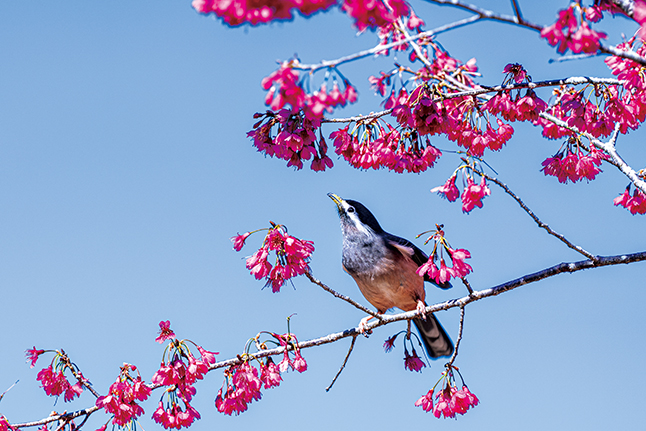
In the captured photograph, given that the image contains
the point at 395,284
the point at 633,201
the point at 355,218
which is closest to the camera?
the point at 633,201

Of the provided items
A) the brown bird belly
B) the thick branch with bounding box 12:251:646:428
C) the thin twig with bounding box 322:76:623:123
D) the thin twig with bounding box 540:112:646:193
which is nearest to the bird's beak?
the brown bird belly

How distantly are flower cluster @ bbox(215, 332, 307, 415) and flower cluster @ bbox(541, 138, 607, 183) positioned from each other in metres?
2.16

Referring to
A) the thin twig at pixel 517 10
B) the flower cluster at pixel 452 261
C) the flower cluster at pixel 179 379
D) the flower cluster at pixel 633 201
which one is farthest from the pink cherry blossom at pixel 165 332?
the flower cluster at pixel 633 201

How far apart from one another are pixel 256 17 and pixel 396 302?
340cm

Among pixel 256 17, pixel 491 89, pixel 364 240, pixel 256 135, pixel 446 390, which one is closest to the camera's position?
pixel 256 17

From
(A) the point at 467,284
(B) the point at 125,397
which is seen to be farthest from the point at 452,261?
(B) the point at 125,397

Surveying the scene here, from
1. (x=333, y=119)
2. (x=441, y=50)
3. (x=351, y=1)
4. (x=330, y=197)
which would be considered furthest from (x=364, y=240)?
(x=351, y=1)

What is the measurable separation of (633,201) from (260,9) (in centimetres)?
341

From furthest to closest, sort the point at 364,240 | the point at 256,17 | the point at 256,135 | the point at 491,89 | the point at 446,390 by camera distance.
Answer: the point at 364,240 < the point at 446,390 < the point at 256,135 < the point at 491,89 < the point at 256,17

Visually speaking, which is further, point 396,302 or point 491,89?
point 396,302

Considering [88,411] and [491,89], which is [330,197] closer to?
[491,89]

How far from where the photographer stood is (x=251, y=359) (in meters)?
3.78

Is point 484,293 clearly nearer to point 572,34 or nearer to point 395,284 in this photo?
point 395,284

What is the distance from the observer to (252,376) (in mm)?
3711
